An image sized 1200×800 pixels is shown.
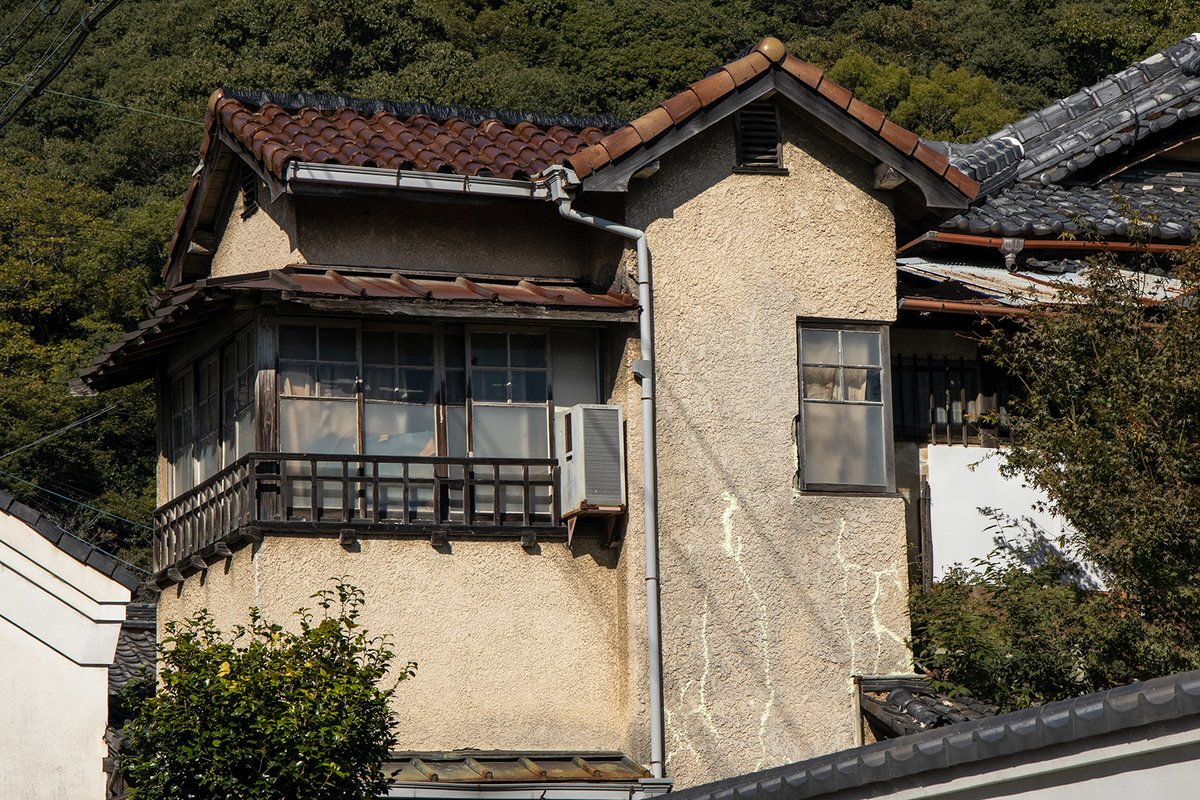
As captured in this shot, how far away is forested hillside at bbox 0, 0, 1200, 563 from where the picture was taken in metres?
38.8

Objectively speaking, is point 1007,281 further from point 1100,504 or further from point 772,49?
point 1100,504

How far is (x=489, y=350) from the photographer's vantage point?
1593cm

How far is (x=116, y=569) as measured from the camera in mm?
16516

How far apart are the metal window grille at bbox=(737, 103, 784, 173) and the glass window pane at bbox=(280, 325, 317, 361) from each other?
472cm

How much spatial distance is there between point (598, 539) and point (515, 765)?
233 cm

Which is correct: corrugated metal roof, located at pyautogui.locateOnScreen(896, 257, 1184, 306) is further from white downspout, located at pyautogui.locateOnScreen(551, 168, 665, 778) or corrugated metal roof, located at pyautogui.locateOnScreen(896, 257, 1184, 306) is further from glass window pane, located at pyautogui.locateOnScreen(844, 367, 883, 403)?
white downspout, located at pyautogui.locateOnScreen(551, 168, 665, 778)

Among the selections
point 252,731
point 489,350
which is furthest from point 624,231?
point 252,731

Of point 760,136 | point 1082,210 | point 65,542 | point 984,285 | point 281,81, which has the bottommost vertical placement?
point 65,542

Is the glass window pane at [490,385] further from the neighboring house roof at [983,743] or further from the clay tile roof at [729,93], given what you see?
the neighboring house roof at [983,743]

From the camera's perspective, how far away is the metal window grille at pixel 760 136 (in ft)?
54.1

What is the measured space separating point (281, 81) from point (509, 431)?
2984 cm

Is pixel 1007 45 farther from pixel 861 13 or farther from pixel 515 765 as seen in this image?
pixel 515 765

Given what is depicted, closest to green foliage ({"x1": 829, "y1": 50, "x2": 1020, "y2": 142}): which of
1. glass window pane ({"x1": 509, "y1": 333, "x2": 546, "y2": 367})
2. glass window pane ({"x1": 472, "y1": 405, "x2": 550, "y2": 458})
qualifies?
glass window pane ({"x1": 509, "y1": 333, "x2": 546, "y2": 367})

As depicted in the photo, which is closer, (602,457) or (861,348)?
(602,457)
